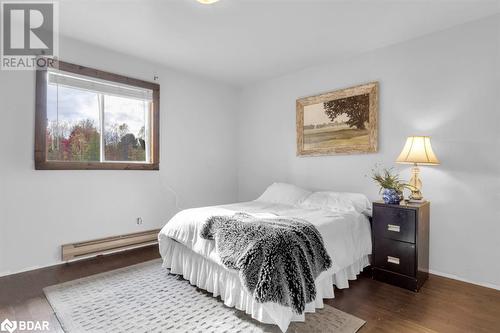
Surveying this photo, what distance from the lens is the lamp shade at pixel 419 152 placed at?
255 cm

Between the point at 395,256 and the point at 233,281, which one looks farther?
the point at 395,256

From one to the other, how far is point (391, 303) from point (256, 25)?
9.21 feet

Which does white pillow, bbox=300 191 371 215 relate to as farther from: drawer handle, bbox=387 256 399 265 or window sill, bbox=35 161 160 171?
window sill, bbox=35 161 160 171

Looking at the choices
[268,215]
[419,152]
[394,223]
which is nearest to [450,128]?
[419,152]

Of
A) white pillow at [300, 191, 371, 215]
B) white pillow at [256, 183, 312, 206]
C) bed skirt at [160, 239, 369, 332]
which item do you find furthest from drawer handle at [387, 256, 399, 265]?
white pillow at [256, 183, 312, 206]

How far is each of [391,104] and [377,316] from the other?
2.24 meters

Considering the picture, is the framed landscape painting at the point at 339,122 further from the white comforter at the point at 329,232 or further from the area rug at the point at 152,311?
the area rug at the point at 152,311

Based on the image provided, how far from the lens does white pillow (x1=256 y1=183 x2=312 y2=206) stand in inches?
135

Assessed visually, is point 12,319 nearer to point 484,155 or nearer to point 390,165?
point 390,165

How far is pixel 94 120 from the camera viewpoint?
3324mm

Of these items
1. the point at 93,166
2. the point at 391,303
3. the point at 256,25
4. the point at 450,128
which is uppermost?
the point at 256,25

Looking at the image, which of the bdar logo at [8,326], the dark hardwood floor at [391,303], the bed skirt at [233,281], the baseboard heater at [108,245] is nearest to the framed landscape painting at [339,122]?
the bed skirt at [233,281]

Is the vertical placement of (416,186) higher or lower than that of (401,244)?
higher

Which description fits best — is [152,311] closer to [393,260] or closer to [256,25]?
[393,260]
